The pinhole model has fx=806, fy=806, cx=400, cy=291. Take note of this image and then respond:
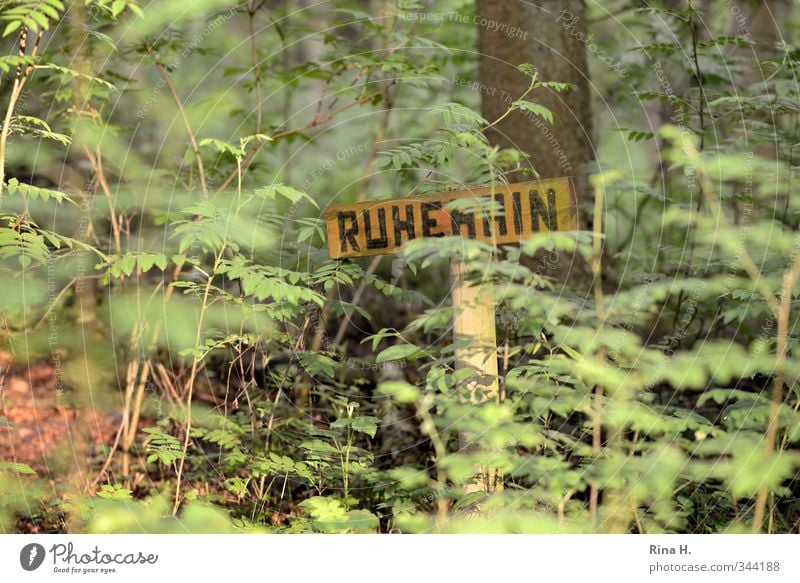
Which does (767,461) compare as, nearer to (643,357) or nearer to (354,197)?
(643,357)

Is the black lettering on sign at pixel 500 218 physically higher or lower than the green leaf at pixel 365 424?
higher

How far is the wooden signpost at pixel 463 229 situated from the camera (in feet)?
7.45

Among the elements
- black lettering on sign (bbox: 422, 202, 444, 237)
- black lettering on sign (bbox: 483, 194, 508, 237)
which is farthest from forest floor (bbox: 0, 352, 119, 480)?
black lettering on sign (bbox: 483, 194, 508, 237)

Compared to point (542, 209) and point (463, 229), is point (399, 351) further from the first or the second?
point (542, 209)

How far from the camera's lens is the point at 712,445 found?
232 centimetres

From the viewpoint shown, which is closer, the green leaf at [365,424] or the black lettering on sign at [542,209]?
the black lettering on sign at [542,209]

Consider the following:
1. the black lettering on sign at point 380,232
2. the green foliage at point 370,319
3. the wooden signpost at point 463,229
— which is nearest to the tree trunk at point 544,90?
the green foliage at point 370,319

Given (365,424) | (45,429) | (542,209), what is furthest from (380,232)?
(45,429)

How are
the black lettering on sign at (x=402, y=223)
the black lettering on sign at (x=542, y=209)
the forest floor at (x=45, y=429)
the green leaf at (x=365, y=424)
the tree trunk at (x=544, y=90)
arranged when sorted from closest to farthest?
the black lettering on sign at (x=542, y=209)
the black lettering on sign at (x=402, y=223)
the green leaf at (x=365, y=424)
the forest floor at (x=45, y=429)
the tree trunk at (x=544, y=90)

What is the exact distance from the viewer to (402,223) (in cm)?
235

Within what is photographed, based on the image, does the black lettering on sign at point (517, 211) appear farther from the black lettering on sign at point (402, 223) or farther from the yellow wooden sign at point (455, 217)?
the black lettering on sign at point (402, 223)

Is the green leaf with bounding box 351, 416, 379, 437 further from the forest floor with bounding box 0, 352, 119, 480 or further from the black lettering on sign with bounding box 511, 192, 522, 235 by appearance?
the forest floor with bounding box 0, 352, 119, 480

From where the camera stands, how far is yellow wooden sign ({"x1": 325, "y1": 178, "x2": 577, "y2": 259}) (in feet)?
7.38
